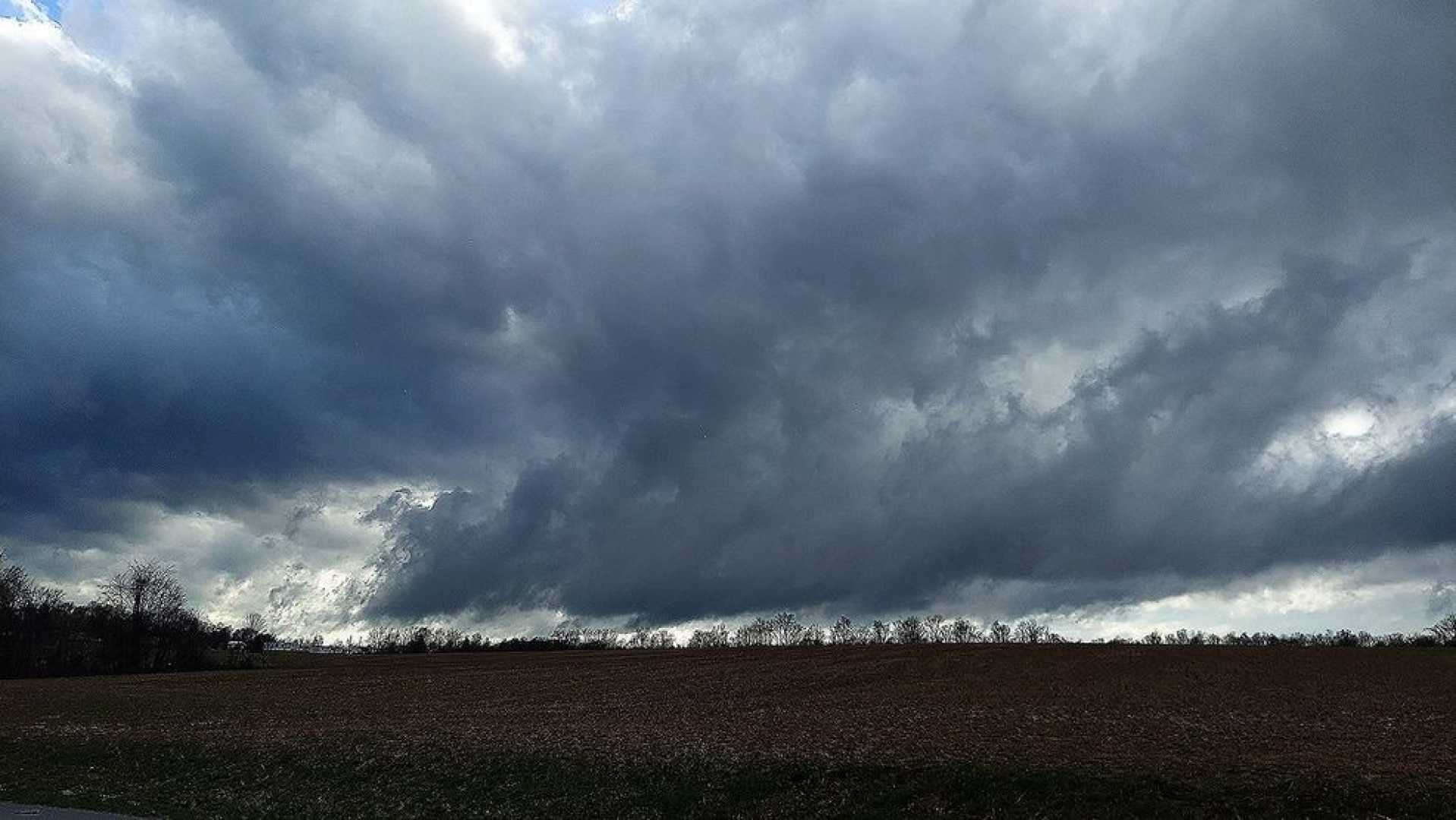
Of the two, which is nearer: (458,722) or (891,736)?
(891,736)

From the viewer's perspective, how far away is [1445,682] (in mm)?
65438

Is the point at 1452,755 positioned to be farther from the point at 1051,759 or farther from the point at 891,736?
the point at 891,736

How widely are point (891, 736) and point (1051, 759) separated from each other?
799 cm

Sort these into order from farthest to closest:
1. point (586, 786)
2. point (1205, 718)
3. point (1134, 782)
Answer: point (1205, 718) → point (586, 786) → point (1134, 782)

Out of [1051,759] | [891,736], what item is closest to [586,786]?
[891,736]

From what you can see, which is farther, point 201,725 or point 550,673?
point 550,673

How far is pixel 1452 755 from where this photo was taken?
28.4m

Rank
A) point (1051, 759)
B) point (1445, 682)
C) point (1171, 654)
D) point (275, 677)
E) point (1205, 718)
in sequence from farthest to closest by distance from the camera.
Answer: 1. point (275, 677)
2. point (1171, 654)
3. point (1445, 682)
4. point (1205, 718)
5. point (1051, 759)

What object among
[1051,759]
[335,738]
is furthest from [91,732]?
[1051,759]

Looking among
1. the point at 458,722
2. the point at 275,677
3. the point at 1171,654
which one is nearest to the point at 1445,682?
the point at 1171,654

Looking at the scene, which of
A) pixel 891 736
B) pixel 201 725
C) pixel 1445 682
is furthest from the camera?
pixel 1445 682

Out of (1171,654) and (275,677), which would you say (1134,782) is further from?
(275,677)

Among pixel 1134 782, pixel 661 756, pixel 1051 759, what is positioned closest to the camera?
pixel 1134 782

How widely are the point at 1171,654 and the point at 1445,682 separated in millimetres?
22946
